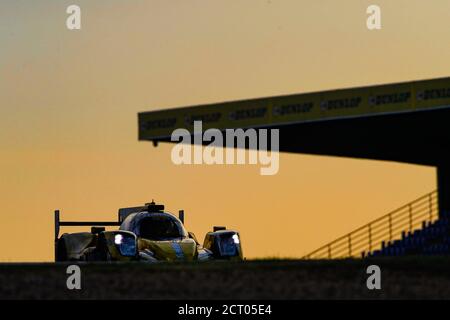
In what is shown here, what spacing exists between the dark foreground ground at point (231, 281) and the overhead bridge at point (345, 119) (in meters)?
21.2

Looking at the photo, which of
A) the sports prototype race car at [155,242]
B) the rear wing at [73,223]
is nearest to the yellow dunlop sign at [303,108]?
the rear wing at [73,223]

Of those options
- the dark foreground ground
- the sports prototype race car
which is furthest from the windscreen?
the dark foreground ground

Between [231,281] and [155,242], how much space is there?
979 centimetres

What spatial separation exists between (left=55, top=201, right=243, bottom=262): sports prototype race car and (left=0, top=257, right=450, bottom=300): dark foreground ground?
23.1ft

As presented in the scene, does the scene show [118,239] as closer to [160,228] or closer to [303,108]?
[160,228]

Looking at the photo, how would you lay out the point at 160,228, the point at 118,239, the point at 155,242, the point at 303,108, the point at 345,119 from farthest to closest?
the point at 303,108 → the point at 345,119 → the point at 160,228 → the point at 155,242 → the point at 118,239

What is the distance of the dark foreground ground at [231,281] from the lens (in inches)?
629

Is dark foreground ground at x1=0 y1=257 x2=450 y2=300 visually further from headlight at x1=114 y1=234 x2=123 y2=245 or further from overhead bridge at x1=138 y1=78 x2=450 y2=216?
overhead bridge at x1=138 y1=78 x2=450 y2=216

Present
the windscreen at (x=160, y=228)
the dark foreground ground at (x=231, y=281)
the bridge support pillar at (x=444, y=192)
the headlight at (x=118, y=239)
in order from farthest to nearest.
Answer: the bridge support pillar at (x=444, y=192) < the windscreen at (x=160, y=228) < the headlight at (x=118, y=239) < the dark foreground ground at (x=231, y=281)

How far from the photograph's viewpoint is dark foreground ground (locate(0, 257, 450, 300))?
16.0 meters

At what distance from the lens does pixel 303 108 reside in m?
41.4

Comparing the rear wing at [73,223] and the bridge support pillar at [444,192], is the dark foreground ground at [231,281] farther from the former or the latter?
the bridge support pillar at [444,192]

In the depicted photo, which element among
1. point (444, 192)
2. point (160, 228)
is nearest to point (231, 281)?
point (160, 228)
